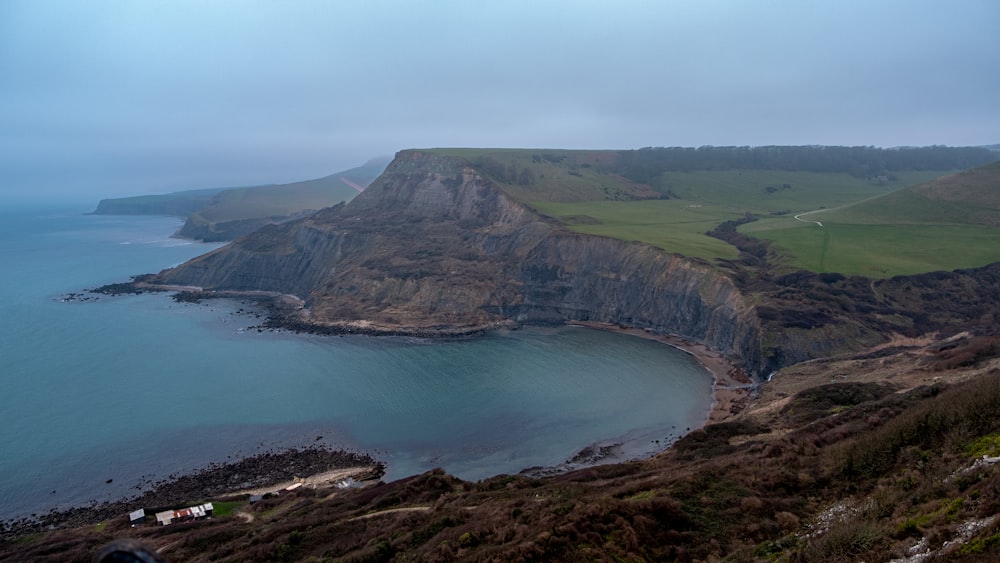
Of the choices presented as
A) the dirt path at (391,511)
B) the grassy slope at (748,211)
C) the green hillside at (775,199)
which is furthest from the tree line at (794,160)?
the dirt path at (391,511)

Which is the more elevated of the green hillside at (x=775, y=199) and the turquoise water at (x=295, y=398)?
the green hillside at (x=775, y=199)

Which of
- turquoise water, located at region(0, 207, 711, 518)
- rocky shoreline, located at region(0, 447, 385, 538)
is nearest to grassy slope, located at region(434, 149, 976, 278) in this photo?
turquoise water, located at region(0, 207, 711, 518)

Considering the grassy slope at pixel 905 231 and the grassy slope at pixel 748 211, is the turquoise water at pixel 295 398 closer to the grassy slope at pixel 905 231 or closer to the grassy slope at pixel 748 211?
the grassy slope at pixel 748 211

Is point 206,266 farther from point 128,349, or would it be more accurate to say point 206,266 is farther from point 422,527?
point 422,527

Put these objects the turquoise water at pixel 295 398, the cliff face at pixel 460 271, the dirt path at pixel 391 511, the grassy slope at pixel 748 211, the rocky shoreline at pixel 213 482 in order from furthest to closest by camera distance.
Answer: the grassy slope at pixel 748 211
the cliff face at pixel 460 271
the turquoise water at pixel 295 398
the rocky shoreline at pixel 213 482
the dirt path at pixel 391 511

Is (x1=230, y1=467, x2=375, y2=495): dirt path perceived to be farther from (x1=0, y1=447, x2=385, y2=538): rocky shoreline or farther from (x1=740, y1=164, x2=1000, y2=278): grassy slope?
(x1=740, y1=164, x2=1000, y2=278): grassy slope

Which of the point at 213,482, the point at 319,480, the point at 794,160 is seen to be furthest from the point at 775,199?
the point at 213,482

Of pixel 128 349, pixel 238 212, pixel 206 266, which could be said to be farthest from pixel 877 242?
pixel 238 212
